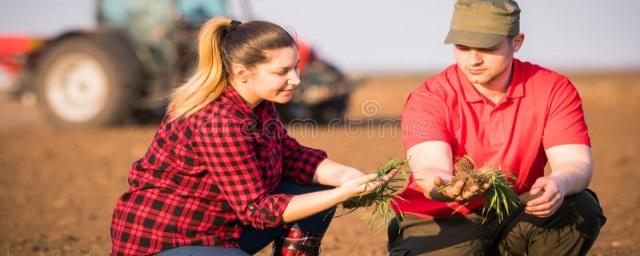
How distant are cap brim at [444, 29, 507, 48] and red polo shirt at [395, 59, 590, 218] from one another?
0.72 ft

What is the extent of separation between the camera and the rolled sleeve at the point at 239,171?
9.52 feet

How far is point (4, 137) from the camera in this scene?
1084 centimetres

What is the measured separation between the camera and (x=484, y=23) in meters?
3.20

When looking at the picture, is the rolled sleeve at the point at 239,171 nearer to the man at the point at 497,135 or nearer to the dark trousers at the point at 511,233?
the man at the point at 497,135

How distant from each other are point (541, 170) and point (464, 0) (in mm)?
785

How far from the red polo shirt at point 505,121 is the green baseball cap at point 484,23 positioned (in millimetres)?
223

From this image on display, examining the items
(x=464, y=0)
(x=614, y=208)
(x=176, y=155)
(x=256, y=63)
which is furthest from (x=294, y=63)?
(x=614, y=208)

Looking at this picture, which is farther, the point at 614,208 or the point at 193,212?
the point at 614,208

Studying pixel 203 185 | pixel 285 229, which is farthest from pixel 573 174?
pixel 203 185

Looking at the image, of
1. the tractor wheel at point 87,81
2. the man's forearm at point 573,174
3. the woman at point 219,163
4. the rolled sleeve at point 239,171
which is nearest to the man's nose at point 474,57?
the man's forearm at point 573,174

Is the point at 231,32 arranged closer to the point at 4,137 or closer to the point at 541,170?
the point at 541,170

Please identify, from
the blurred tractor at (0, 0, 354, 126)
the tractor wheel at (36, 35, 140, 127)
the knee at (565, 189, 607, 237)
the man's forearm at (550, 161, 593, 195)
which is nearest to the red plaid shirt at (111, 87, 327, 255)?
the man's forearm at (550, 161, 593, 195)

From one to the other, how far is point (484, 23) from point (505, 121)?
0.41 metres

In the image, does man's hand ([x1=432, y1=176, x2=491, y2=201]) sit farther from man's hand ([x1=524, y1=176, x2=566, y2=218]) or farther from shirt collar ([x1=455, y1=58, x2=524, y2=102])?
shirt collar ([x1=455, y1=58, x2=524, y2=102])
